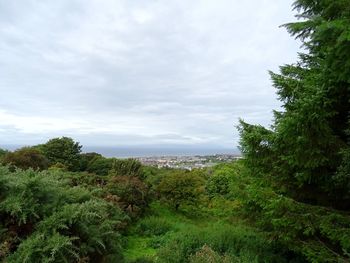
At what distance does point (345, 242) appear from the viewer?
17.5ft

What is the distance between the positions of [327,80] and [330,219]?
7.65 ft

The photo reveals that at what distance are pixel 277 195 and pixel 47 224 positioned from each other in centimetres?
396

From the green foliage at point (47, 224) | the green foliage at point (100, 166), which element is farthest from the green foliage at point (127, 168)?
the green foliage at point (47, 224)

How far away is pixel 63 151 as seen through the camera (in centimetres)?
2611

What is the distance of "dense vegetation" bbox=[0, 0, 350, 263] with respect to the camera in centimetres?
459

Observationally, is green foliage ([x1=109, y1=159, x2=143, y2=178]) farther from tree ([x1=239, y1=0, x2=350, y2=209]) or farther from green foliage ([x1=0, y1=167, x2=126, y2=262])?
green foliage ([x1=0, y1=167, x2=126, y2=262])

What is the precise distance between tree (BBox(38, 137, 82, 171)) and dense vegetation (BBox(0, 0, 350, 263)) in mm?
16164

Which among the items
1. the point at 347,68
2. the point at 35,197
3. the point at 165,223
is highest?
the point at 347,68

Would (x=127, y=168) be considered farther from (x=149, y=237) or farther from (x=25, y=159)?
(x=149, y=237)

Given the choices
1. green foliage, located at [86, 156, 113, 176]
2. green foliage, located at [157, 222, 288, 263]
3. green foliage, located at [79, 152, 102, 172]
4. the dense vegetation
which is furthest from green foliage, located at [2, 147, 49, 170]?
green foliage, located at [157, 222, 288, 263]

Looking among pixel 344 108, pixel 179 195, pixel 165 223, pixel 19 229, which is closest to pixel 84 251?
pixel 19 229

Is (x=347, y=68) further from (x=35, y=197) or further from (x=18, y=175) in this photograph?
(x=18, y=175)

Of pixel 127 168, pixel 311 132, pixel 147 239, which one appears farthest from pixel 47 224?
pixel 127 168

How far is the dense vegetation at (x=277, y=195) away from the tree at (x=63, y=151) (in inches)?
636
